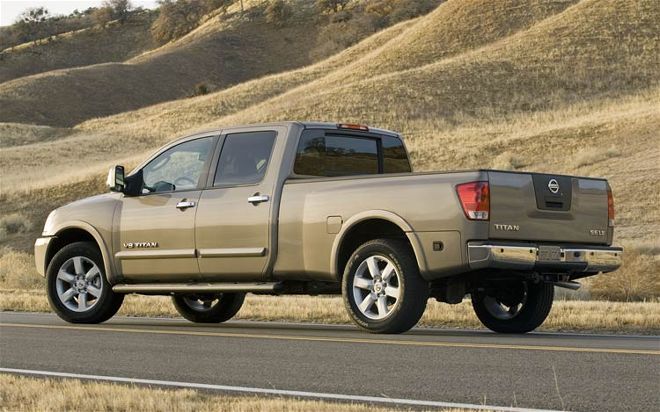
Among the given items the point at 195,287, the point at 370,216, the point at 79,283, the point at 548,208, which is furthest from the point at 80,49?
the point at 548,208

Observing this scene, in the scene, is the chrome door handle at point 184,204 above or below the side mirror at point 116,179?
below

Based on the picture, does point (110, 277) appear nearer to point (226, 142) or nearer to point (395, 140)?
point (226, 142)

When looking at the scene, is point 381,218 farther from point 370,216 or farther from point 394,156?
point 394,156

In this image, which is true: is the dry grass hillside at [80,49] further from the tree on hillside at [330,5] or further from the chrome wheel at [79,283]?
the chrome wheel at [79,283]

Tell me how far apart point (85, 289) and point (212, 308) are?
157cm

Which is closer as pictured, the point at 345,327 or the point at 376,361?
the point at 376,361

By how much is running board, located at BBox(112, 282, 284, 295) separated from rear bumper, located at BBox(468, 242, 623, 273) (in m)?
2.41

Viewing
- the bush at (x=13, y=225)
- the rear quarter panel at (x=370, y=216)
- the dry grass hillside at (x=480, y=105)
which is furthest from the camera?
the dry grass hillside at (x=480, y=105)

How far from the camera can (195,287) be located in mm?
12906

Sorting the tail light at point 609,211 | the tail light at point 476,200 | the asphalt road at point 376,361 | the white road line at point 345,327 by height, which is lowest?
the white road line at point 345,327

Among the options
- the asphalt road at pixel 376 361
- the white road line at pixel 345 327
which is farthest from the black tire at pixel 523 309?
the asphalt road at pixel 376 361

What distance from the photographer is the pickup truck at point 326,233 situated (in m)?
11.1

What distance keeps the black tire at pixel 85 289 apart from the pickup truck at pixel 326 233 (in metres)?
0.02

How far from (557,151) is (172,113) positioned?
121 feet
